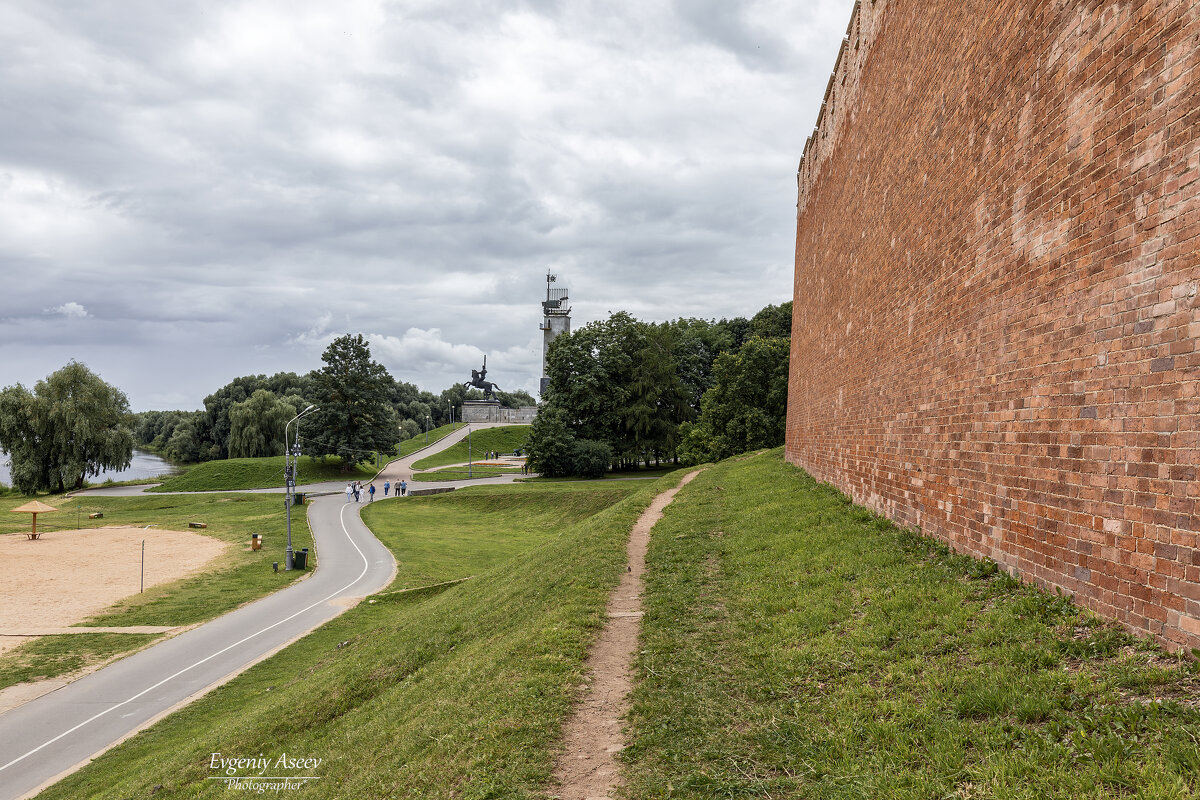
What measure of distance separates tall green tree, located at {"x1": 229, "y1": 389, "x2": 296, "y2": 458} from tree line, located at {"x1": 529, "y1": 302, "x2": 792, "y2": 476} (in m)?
31.2

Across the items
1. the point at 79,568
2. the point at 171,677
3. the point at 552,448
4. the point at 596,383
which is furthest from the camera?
the point at 596,383

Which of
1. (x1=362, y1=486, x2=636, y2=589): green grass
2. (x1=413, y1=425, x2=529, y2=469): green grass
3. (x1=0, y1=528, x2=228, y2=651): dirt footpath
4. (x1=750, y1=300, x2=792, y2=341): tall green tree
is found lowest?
(x1=0, y1=528, x2=228, y2=651): dirt footpath

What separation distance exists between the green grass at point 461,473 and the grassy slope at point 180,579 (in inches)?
513

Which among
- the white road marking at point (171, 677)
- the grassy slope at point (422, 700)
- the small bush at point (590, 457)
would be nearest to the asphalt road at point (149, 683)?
the white road marking at point (171, 677)

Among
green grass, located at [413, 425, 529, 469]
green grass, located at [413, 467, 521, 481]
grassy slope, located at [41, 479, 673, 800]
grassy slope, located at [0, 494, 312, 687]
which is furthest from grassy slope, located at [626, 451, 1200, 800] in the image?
green grass, located at [413, 425, 529, 469]

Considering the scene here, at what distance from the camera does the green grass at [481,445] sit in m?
64.0

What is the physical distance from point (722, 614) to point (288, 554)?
853 inches

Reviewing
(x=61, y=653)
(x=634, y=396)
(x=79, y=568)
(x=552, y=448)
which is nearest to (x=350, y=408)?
(x=552, y=448)

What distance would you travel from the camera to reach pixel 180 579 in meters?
22.4

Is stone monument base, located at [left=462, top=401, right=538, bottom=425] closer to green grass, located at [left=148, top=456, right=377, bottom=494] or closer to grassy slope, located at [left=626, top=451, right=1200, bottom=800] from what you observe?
green grass, located at [left=148, top=456, right=377, bottom=494]

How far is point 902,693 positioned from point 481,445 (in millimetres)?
70061

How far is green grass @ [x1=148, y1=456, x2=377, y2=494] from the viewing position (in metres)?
52.2

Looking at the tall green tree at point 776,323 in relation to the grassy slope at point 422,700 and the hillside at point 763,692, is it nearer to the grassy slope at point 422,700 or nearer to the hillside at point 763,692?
the grassy slope at point 422,700

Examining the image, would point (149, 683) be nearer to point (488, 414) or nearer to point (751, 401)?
point (751, 401)
